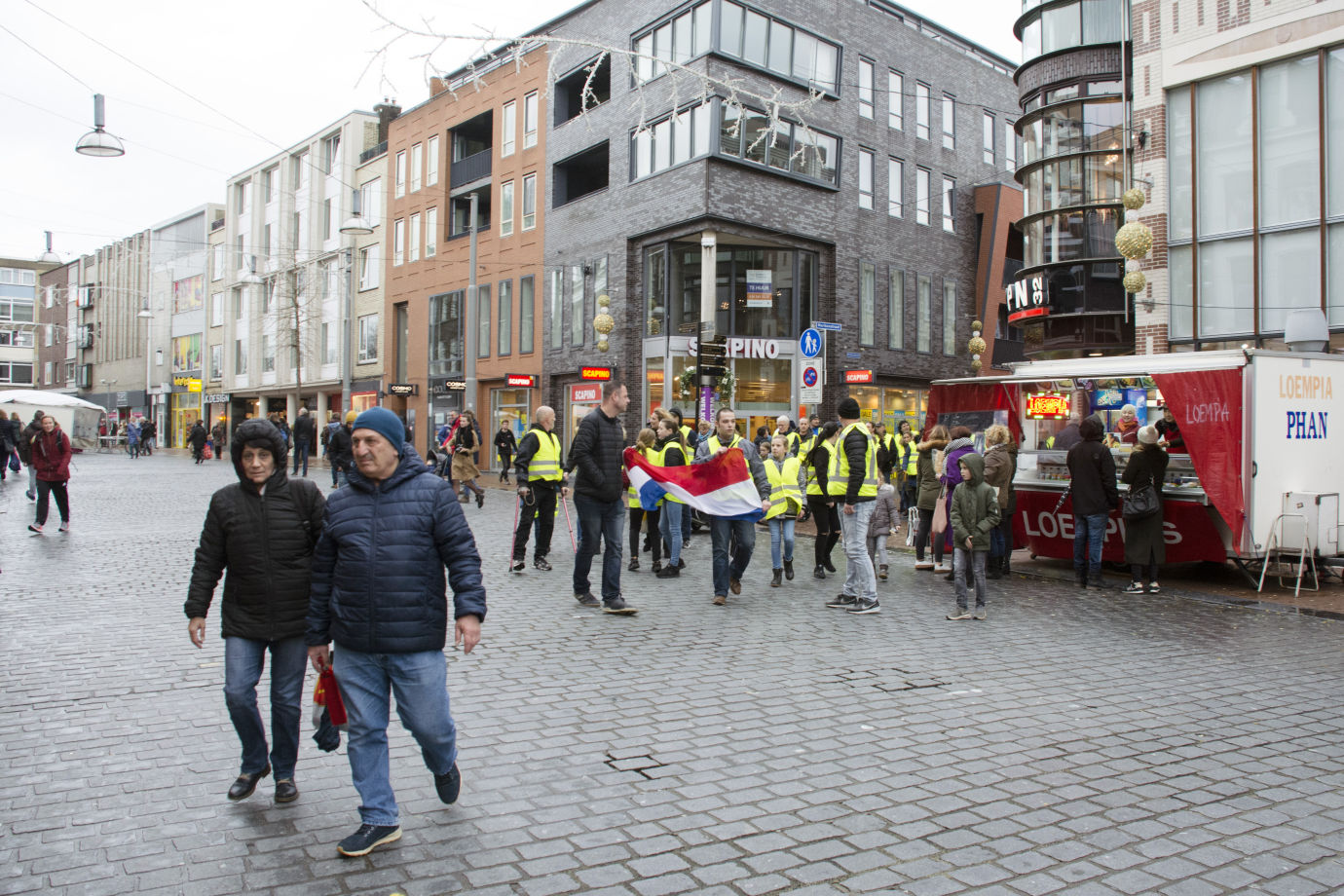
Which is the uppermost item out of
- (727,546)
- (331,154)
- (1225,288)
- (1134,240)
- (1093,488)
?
(331,154)

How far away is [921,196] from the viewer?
3522 cm

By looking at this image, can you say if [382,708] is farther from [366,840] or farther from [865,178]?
[865,178]

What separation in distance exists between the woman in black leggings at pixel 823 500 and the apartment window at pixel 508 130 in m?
28.1

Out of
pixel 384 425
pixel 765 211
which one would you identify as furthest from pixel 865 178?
pixel 384 425

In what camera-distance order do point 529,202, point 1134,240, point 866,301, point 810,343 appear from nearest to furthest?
point 1134,240 → point 810,343 → point 866,301 → point 529,202

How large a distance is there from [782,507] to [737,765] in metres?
6.40

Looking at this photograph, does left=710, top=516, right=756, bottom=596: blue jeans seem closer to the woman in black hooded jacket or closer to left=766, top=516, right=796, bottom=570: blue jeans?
left=766, top=516, right=796, bottom=570: blue jeans

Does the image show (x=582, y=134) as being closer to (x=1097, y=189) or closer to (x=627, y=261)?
(x=627, y=261)

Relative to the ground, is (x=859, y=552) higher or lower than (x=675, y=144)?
lower

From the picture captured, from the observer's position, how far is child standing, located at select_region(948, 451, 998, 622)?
8914mm

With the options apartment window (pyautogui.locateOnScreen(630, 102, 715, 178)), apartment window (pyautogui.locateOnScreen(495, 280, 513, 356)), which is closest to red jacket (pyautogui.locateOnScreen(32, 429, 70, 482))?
apartment window (pyautogui.locateOnScreen(630, 102, 715, 178))

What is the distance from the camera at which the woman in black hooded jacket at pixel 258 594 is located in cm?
417

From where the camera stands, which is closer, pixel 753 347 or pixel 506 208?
pixel 753 347

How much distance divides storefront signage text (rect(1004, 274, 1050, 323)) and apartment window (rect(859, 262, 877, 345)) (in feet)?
21.5
